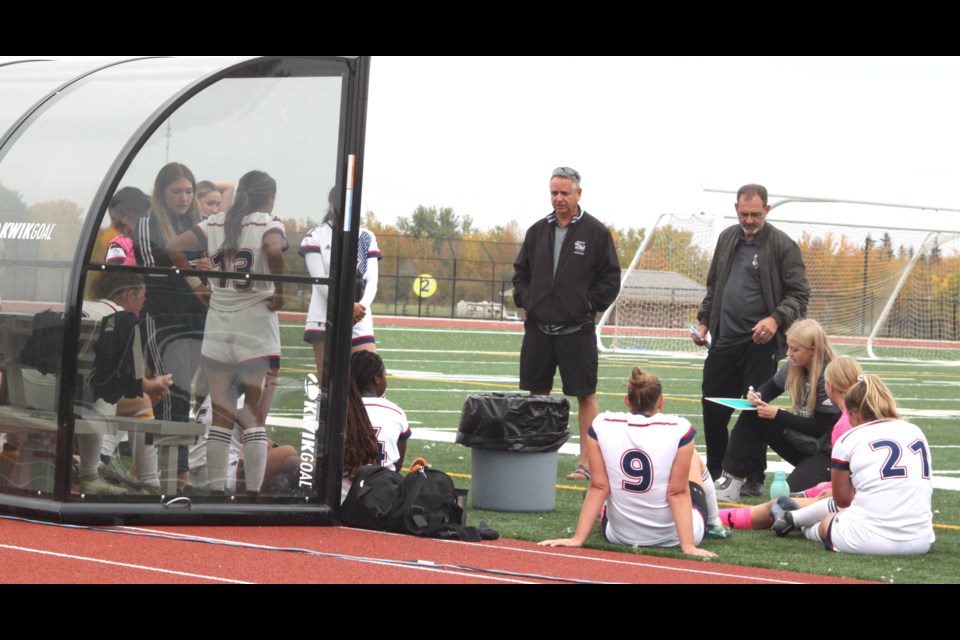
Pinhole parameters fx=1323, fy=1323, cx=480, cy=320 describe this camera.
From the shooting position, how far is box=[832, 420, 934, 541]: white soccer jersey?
7.07 m

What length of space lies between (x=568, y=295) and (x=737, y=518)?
7.89 feet

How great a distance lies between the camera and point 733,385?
9.87 metres

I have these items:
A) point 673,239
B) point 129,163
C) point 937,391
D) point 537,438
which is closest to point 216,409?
point 129,163

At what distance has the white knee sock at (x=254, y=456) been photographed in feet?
25.1

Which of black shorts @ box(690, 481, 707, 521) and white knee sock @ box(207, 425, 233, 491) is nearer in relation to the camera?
black shorts @ box(690, 481, 707, 521)

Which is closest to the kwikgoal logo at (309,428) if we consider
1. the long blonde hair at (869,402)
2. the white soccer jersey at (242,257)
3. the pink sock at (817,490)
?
the white soccer jersey at (242,257)

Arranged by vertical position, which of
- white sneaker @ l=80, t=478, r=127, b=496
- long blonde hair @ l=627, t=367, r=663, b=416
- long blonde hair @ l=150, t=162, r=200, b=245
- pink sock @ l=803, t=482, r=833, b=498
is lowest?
white sneaker @ l=80, t=478, r=127, b=496

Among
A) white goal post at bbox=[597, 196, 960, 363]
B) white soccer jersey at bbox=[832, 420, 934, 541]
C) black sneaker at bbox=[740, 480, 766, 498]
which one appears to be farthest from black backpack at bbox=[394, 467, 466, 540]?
white goal post at bbox=[597, 196, 960, 363]

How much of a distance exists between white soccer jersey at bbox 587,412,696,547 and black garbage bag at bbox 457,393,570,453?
1.05 metres

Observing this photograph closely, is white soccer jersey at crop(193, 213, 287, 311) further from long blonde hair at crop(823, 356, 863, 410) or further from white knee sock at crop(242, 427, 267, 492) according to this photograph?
long blonde hair at crop(823, 356, 863, 410)

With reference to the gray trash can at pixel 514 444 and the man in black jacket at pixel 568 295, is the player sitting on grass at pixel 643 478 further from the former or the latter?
the man in black jacket at pixel 568 295

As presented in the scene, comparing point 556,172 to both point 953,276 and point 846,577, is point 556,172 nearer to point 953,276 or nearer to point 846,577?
point 846,577

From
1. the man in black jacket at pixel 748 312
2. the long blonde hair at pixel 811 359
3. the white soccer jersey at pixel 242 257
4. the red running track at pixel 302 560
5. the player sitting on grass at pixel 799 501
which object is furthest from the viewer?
the man in black jacket at pixel 748 312

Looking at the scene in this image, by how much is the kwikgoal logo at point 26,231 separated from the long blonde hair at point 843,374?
455cm
